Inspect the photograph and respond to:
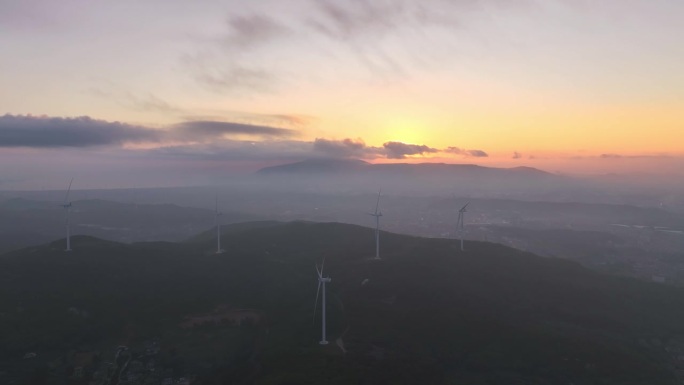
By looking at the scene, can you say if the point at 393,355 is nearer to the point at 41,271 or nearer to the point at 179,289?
the point at 179,289

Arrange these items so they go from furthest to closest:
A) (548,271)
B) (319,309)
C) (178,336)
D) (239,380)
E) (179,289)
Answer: (548,271), (179,289), (319,309), (178,336), (239,380)

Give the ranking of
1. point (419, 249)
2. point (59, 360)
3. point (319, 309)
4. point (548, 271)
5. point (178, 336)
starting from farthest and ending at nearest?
point (419, 249) < point (548, 271) < point (319, 309) < point (178, 336) < point (59, 360)

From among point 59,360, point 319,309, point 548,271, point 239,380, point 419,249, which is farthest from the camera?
point 419,249

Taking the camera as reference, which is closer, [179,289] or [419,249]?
[179,289]

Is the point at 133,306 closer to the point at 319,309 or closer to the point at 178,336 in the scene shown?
the point at 178,336

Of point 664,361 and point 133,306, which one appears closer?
point 664,361

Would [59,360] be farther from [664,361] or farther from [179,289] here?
[664,361]

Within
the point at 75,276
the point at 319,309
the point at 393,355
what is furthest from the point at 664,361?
the point at 75,276

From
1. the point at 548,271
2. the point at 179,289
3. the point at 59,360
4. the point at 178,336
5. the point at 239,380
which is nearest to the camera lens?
the point at 239,380

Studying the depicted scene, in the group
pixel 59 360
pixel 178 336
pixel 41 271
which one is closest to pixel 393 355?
pixel 178 336
